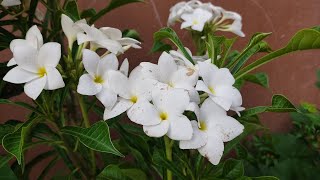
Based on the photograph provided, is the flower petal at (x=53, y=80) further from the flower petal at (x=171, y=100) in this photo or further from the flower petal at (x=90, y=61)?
the flower petal at (x=171, y=100)

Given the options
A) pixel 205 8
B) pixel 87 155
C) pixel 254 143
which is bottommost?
pixel 254 143


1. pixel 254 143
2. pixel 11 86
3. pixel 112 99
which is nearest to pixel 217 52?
pixel 112 99

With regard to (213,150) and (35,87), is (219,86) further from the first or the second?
(35,87)

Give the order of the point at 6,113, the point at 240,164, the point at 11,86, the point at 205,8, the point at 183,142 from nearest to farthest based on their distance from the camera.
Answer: the point at 183,142 < the point at 240,164 < the point at 11,86 < the point at 205,8 < the point at 6,113

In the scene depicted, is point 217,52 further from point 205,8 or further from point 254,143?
point 254,143

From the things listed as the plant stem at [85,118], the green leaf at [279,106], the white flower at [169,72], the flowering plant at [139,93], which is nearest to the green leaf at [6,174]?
the flowering plant at [139,93]

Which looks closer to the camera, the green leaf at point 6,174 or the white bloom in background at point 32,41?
the white bloom in background at point 32,41
